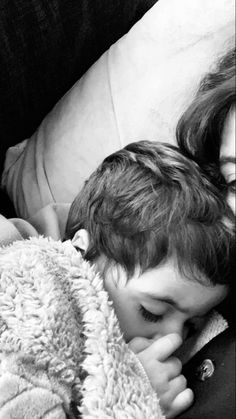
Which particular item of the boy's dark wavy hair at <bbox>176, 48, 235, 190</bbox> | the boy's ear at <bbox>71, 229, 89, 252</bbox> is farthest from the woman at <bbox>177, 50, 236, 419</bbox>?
the boy's ear at <bbox>71, 229, 89, 252</bbox>

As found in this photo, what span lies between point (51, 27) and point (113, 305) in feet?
1.49

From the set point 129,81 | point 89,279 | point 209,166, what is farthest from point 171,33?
point 89,279

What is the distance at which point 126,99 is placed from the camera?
0.92m

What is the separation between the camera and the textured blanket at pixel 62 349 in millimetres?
696

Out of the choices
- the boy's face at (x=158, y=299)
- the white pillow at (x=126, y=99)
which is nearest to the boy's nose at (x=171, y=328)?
the boy's face at (x=158, y=299)

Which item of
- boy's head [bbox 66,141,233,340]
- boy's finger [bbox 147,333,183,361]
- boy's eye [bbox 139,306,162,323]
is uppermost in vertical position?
boy's head [bbox 66,141,233,340]

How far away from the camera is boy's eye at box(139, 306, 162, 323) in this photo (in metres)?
0.82

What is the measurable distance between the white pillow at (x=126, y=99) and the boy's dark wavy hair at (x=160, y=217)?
3.0 inches

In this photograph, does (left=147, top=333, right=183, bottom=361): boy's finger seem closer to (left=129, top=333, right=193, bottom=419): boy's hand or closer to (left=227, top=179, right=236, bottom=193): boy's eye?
(left=129, top=333, right=193, bottom=419): boy's hand

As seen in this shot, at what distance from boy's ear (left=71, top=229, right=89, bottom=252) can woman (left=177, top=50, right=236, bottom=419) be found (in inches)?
6.4

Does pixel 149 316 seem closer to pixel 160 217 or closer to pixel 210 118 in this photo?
pixel 160 217

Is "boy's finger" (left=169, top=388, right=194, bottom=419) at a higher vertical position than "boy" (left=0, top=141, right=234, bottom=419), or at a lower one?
lower

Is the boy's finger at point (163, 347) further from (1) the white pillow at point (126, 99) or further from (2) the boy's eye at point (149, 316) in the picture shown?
(1) the white pillow at point (126, 99)

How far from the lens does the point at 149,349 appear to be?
808 mm
